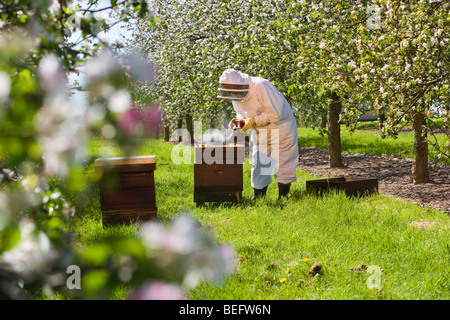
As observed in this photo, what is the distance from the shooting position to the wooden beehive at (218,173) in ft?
18.7

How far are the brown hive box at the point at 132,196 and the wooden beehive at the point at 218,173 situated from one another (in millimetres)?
1003

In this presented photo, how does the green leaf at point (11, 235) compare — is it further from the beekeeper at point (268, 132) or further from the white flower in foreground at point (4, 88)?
the beekeeper at point (268, 132)

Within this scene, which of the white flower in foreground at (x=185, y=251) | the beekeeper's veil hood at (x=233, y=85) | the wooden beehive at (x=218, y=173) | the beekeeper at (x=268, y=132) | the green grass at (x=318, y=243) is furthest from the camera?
the beekeeper at (x=268, y=132)

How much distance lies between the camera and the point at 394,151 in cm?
1167

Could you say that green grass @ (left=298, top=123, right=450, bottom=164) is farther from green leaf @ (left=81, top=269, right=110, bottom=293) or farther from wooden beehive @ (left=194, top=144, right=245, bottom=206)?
green leaf @ (left=81, top=269, right=110, bottom=293)

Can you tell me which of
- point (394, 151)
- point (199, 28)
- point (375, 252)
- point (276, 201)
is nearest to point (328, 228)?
point (375, 252)

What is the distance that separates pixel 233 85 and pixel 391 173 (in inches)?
189

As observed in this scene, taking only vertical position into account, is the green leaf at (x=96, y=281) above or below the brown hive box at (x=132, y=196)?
above

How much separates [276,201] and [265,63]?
4189mm

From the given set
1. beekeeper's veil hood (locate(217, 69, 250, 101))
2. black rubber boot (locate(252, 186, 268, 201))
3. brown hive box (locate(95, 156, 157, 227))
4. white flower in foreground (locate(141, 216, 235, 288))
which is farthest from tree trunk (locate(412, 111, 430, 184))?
white flower in foreground (locate(141, 216, 235, 288))

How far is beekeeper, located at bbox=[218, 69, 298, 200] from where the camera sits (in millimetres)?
6016

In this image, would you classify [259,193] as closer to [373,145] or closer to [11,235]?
[11,235]

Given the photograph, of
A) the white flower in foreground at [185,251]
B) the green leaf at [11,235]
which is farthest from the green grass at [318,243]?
the white flower in foreground at [185,251]
